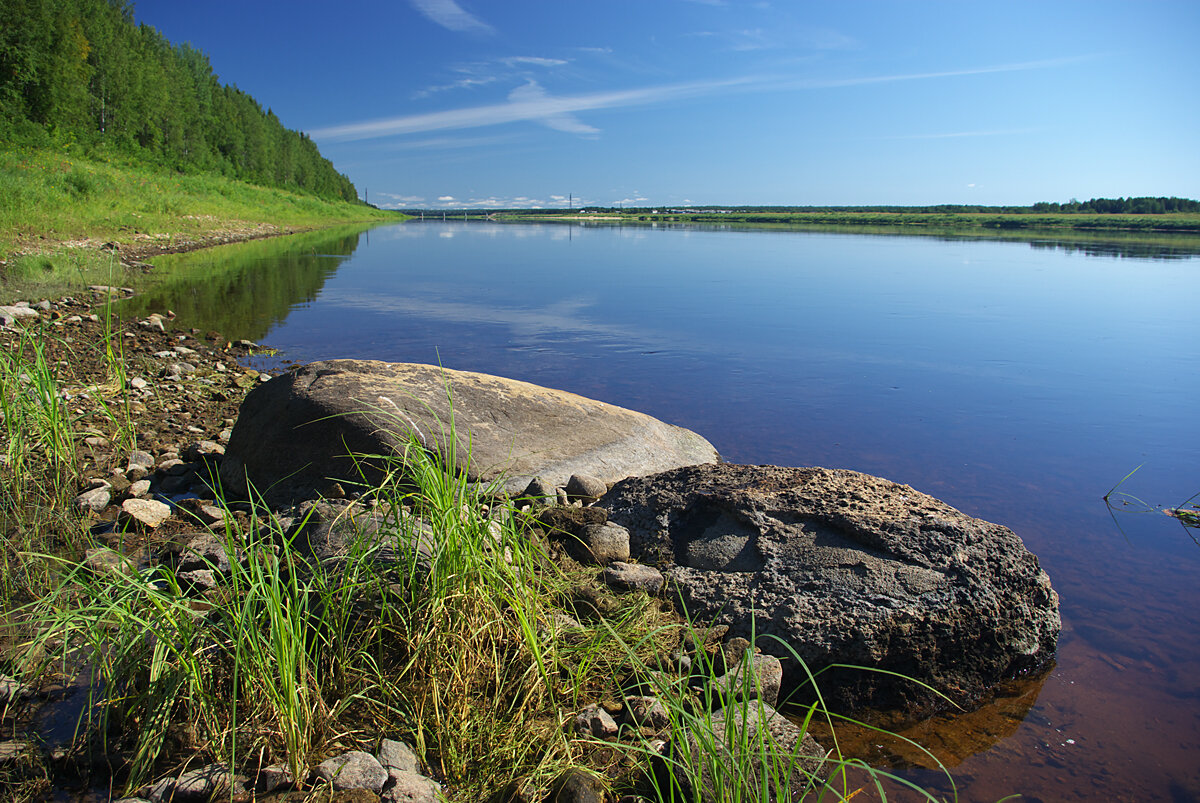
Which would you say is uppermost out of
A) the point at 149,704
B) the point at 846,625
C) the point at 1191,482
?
the point at 149,704

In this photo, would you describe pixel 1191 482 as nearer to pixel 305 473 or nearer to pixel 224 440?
pixel 305 473

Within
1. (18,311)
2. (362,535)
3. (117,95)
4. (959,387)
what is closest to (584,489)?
(362,535)

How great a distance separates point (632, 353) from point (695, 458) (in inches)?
196

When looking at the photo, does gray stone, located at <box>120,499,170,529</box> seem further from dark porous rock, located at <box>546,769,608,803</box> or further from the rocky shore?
dark porous rock, located at <box>546,769,608,803</box>

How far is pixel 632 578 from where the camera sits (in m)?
3.67

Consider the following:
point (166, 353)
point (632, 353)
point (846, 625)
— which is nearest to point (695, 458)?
point (846, 625)

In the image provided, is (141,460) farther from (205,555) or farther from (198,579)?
(198,579)

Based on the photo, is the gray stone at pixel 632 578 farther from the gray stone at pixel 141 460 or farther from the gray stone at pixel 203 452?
the gray stone at pixel 141 460

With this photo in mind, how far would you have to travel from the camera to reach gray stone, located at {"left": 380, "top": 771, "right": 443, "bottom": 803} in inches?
88.4

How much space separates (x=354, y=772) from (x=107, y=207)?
1040 inches

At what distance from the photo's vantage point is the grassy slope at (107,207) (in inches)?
666

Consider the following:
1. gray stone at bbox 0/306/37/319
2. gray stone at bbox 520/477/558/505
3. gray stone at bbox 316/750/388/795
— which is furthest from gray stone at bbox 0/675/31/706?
gray stone at bbox 0/306/37/319

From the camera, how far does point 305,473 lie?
4699mm

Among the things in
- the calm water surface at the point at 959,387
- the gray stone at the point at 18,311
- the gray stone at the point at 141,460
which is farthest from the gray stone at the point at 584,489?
the gray stone at the point at 18,311
